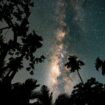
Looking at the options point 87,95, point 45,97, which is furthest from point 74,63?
point 45,97

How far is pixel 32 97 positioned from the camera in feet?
75.1

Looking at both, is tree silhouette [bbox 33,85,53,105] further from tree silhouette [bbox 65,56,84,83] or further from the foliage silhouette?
tree silhouette [bbox 65,56,84,83]

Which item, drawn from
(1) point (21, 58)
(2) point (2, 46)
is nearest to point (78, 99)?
(1) point (21, 58)

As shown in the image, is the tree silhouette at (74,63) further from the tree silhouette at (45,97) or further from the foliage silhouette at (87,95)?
the tree silhouette at (45,97)

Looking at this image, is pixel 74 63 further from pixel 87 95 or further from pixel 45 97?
pixel 45 97

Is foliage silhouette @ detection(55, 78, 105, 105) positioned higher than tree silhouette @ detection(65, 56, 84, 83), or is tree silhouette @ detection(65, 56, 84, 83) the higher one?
tree silhouette @ detection(65, 56, 84, 83)

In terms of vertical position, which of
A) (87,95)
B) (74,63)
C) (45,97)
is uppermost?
(74,63)

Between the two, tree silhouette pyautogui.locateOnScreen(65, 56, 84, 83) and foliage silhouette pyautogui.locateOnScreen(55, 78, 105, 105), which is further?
tree silhouette pyautogui.locateOnScreen(65, 56, 84, 83)

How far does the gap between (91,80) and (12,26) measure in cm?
1670

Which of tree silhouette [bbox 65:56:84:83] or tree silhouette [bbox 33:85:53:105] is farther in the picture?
tree silhouette [bbox 65:56:84:83]

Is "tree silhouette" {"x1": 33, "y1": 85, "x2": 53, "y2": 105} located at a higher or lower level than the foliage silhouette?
lower

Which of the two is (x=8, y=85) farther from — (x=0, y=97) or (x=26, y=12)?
(x=26, y=12)

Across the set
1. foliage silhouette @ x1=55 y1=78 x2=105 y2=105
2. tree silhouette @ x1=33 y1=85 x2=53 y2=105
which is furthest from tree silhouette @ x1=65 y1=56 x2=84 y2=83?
tree silhouette @ x1=33 y1=85 x2=53 y2=105

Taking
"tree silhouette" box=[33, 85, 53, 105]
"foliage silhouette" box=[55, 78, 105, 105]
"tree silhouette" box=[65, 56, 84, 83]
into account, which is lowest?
"tree silhouette" box=[33, 85, 53, 105]
